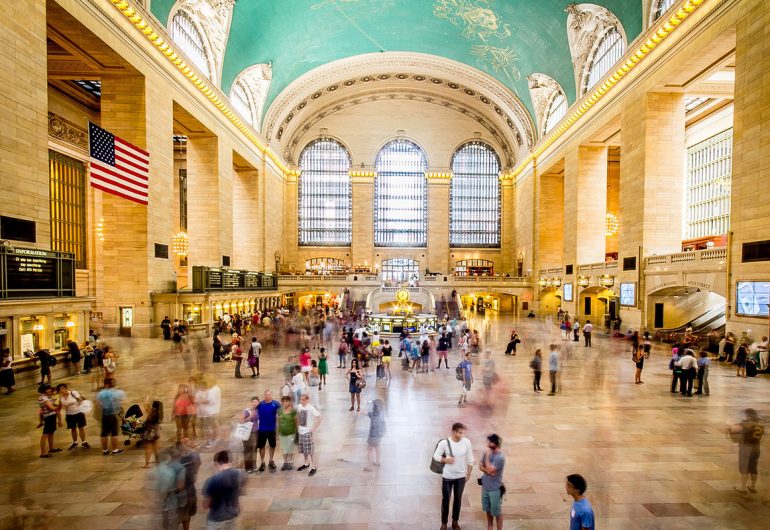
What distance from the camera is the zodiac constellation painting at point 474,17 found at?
86.6ft

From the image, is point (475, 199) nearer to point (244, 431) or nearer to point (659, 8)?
point (659, 8)

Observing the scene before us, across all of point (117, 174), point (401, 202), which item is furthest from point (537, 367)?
point (401, 202)

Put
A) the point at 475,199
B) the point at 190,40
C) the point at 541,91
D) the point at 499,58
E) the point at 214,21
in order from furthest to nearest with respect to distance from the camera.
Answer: the point at 475,199 < the point at 541,91 < the point at 499,58 < the point at 214,21 < the point at 190,40

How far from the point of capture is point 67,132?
22.5m

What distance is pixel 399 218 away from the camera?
42.9 m

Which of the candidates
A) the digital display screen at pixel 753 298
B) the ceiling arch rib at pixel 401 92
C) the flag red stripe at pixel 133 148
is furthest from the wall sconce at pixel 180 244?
the digital display screen at pixel 753 298

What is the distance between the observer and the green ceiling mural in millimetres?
24750

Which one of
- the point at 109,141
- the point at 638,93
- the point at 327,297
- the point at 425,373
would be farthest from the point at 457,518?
the point at 327,297

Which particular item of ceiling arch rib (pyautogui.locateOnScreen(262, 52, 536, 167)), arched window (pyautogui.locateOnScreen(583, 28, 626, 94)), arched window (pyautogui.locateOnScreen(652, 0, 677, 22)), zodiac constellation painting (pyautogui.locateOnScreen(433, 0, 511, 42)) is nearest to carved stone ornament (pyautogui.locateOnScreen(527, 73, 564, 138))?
ceiling arch rib (pyautogui.locateOnScreen(262, 52, 536, 167))

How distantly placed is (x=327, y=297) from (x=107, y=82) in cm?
2474

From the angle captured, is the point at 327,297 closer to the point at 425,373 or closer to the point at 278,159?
the point at 278,159

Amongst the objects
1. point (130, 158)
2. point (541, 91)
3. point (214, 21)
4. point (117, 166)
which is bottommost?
point (117, 166)

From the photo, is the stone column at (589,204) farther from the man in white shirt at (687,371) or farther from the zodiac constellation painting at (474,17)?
the man in white shirt at (687,371)

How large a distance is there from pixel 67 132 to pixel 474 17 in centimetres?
2500
